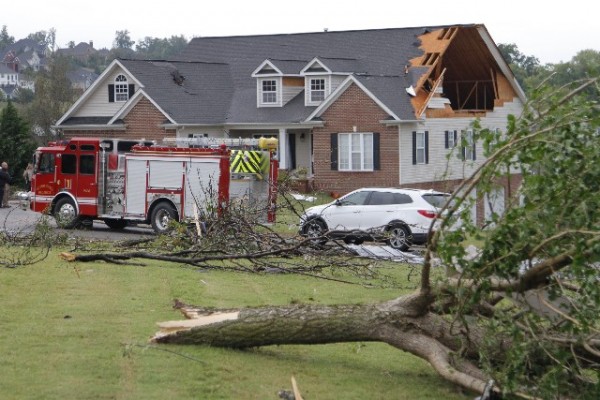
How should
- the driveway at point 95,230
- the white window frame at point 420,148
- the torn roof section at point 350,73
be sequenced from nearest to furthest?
the driveway at point 95,230
the white window frame at point 420,148
the torn roof section at point 350,73

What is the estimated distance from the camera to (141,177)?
24.9 metres

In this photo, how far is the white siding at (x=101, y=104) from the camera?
4225 cm

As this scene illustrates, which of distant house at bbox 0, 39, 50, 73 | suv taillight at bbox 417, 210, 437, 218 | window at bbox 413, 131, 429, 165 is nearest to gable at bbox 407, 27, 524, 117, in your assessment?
window at bbox 413, 131, 429, 165

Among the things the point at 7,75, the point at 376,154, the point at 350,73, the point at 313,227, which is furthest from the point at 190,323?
the point at 7,75

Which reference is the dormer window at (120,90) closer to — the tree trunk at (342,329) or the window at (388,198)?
the window at (388,198)

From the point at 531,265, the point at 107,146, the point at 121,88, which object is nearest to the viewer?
the point at 531,265

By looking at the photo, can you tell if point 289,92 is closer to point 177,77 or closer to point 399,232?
point 177,77

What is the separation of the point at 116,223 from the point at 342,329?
1757 cm

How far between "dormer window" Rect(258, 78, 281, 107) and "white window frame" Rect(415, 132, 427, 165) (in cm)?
580

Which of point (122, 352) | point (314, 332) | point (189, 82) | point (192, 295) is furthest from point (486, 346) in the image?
point (189, 82)

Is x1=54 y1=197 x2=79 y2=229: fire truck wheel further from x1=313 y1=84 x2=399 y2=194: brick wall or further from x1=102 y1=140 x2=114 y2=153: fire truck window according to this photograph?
x1=313 y1=84 x2=399 y2=194: brick wall

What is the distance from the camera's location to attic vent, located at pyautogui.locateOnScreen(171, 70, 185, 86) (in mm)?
42569

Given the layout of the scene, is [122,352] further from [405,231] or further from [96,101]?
[96,101]

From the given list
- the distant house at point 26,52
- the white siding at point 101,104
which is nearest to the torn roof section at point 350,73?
the white siding at point 101,104
